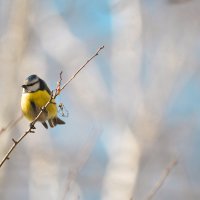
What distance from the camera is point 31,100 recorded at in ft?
10.9

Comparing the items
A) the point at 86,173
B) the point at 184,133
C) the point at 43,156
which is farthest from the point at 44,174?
the point at 184,133

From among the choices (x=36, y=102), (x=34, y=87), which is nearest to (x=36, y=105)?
(x=36, y=102)

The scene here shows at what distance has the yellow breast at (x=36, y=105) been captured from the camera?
10.7 ft

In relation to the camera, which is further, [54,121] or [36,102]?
[54,121]

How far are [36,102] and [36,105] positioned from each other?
0.05ft

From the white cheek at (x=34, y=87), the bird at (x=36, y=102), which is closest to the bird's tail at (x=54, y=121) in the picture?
the bird at (x=36, y=102)

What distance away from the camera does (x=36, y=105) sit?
10.9 feet

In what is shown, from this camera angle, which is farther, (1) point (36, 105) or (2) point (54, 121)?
(2) point (54, 121)

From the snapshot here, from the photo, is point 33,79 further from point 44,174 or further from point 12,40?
point 12,40

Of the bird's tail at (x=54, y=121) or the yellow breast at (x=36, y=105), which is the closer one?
the yellow breast at (x=36, y=105)

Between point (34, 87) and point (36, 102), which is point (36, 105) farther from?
point (34, 87)

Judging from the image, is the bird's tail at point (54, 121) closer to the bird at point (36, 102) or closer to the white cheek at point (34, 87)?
the bird at point (36, 102)

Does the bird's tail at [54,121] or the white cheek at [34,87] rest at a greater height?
the white cheek at [34,87]

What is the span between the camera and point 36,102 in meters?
3.32
